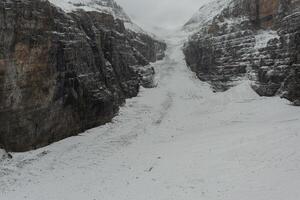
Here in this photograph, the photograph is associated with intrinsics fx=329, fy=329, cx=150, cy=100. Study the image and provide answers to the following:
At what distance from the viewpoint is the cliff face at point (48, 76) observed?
884 inches

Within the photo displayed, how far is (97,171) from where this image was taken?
21.3 metres

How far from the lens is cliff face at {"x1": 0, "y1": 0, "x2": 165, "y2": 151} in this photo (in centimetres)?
2245

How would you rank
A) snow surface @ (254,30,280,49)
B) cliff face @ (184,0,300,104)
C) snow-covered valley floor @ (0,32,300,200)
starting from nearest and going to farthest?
1. snow-covered valley floor @ (0,32,300,200)
2. cliff face @ (184,0,300,104)
3. snow surface @ (254,30,280,49)

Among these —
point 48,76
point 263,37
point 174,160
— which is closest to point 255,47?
point 263,37

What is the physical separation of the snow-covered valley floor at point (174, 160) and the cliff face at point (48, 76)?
1.48 metres

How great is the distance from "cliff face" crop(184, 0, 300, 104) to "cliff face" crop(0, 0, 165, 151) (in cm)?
1706

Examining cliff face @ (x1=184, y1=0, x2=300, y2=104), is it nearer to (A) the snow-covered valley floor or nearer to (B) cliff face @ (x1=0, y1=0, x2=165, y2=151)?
(A) the snow-covered valley floor

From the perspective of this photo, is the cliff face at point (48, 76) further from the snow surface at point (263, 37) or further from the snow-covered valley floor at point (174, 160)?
the snow surface at point (263, 37)

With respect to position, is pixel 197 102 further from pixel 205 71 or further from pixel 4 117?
pixel 4 117

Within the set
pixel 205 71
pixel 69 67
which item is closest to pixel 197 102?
pixel 205 71

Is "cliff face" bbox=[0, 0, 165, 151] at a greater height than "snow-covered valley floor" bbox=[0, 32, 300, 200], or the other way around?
"cliff face" bbox=[0, 0, 165, 151]

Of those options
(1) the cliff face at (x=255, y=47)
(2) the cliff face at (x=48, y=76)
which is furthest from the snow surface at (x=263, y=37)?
(2) the cliff face at (x=48, y=76)

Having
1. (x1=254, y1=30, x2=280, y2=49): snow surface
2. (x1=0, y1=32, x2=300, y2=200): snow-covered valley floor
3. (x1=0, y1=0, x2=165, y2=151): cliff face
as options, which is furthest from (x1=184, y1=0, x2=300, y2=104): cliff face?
(x1=0, y1=0, x2=165, y2=151): cliff face

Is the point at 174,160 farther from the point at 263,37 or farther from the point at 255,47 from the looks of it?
the point at 263,37
